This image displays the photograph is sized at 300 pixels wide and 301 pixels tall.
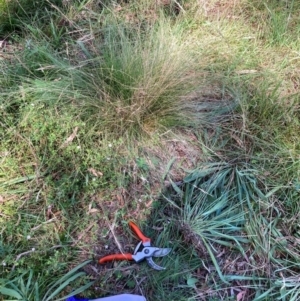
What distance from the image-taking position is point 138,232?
1.79 meters

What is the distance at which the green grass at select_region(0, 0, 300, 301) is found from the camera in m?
1.74

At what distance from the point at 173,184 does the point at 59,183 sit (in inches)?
20.8

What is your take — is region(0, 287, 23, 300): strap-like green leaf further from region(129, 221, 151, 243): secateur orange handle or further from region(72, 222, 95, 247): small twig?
region(129, 221, 151, 243): secateur orange handle

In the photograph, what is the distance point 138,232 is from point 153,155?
0.40 m

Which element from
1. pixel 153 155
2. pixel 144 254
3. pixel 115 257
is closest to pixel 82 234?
pixel 115 257

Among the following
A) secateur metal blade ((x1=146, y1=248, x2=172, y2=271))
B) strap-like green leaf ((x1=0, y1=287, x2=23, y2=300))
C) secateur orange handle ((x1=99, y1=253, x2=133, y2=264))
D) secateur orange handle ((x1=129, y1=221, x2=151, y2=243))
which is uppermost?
secateur orange handle ((x1=129, y1=221, x2=151, y2=243))

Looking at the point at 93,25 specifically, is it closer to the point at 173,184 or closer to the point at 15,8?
the point at 15,8

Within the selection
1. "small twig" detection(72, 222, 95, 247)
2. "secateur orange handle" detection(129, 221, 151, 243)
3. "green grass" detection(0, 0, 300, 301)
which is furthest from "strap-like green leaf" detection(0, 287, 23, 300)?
"secateur orange handle" detection(129, 221, 151, 243)

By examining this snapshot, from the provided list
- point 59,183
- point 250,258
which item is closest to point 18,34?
point 59,183

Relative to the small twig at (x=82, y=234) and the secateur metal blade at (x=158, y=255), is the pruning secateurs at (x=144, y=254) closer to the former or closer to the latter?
the secateur metal blade at (x=158, y=255)

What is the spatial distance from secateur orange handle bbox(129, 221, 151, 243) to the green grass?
0.13 ft

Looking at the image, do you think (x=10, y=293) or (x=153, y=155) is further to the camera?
(x=153, y=155)

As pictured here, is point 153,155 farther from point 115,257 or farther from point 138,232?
point 115,257

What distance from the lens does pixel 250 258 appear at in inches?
69.8
